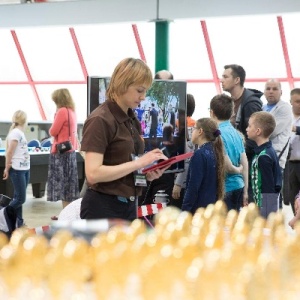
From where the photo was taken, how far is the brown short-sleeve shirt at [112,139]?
298 centimetres

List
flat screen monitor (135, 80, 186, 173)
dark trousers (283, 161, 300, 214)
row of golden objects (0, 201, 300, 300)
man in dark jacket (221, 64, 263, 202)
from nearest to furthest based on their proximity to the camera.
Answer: row of golden objects (0, 201, 300, 300) → flat screen monitor (135, 80, 186, 173) → man in dark jacket (221, 64, 263, 202) → dark trousers (283, 161, 300, 214)

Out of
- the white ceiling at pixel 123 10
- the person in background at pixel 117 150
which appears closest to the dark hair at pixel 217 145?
the person in background at pixel 117 150

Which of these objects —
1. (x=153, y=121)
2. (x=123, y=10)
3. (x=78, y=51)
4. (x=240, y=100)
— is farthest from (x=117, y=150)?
(x=78, y=51)

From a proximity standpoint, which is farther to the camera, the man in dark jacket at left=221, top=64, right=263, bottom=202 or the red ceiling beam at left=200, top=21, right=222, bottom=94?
the red ceiling beam at left=200, top=21, right=222, bottom=94

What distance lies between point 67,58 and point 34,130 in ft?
11.3

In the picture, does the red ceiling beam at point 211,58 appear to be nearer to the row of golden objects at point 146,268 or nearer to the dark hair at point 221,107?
the dark hair at point 221,107

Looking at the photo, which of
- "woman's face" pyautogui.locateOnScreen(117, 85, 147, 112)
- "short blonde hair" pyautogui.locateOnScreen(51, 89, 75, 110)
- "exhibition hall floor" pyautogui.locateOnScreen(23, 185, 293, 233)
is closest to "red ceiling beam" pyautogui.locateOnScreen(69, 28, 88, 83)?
"exhibition hall floor" pyautogui.locateOnScreen(23, 185, 293, 233)

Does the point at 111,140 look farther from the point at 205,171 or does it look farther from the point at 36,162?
the point at 36,162

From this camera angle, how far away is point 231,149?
5.27m

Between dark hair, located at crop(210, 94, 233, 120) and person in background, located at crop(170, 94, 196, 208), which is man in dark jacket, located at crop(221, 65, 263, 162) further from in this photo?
dark hair, located at crop(210, 94, 233, 120)

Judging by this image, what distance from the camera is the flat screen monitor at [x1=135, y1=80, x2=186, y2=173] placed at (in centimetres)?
544

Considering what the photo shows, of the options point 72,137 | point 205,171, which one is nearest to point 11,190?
point 72,137

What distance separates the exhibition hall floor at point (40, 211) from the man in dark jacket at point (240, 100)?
2414mm

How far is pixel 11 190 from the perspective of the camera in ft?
30.4
